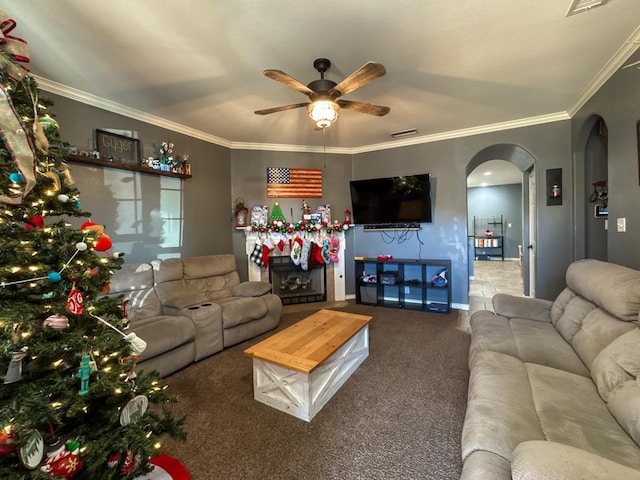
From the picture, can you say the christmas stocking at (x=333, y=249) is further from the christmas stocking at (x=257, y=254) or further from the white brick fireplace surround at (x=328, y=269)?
the christmas stocking at (x=257, y=254)

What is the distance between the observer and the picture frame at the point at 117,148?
2904 millimetres

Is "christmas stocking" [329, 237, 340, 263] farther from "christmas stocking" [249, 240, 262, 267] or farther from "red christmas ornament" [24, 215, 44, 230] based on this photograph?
"red christmas ornament" [24, 215, 44, 230]

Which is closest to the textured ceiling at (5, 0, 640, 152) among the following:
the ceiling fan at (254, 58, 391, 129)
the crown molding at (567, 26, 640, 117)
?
the crown molding at (567, 26, 640, 117)

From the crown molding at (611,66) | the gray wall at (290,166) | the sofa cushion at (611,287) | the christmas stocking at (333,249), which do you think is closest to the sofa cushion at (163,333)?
the gray wall at (290,166)

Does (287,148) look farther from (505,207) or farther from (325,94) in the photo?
(505,207)

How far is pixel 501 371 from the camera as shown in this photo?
150cm

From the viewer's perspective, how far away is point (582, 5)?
69.1 inches

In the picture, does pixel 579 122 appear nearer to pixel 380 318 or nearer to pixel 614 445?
pixel 380 318

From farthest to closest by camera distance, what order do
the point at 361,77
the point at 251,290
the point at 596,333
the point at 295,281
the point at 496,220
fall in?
1. the point at 496,220
2. the point at 295,281
3. the point at 251,290
4. the point at 361,77
5. the point at 596,333

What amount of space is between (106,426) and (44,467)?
0.57 feet

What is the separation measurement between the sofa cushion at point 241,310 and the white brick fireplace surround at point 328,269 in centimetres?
121

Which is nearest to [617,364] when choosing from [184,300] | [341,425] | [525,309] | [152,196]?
[525,309]

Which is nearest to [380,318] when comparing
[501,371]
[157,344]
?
[501,371]

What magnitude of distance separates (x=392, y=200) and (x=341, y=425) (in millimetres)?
3344
